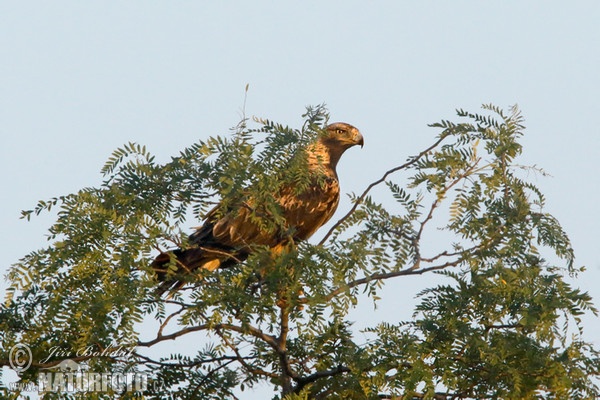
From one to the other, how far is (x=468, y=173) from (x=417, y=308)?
872mm

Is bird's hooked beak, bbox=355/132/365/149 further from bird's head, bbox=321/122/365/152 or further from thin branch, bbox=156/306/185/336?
thin branch, bbox=156/306/185/336

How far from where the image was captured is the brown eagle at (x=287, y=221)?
6819 mm

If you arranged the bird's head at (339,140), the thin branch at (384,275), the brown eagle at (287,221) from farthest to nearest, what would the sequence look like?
the bird's head at (339,140) < the brown eagle at (287,221) < the thin branch at (384,275)

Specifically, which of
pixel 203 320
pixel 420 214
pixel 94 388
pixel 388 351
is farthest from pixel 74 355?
pixel 420 214

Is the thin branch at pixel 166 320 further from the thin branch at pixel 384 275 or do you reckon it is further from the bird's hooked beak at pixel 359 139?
the bird's hooked beak at pixel 359 139

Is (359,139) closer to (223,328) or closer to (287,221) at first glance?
(287,221)

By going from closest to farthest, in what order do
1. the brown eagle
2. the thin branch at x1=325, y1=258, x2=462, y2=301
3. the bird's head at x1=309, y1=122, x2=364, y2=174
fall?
the thin branch at x1=325, y1=258, x2=462, y2=301 → the brown eagle → the bird's head at x1=309, y1=122, x2=364, y2=174

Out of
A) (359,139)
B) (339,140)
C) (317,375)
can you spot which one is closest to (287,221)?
(339,140)

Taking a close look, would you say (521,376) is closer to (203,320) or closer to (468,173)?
(468,173)

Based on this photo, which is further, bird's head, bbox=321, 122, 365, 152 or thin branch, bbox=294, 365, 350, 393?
bird's head, bbox=321, 122, 365, 152

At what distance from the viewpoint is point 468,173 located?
596 centimetres

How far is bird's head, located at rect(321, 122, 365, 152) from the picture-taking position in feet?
31.0

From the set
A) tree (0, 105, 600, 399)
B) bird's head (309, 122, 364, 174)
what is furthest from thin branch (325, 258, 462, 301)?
bird's head (309, 122, 364, 174)

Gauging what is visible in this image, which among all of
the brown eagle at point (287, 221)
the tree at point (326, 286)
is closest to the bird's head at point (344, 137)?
the brown eagle at point (287, 221)
